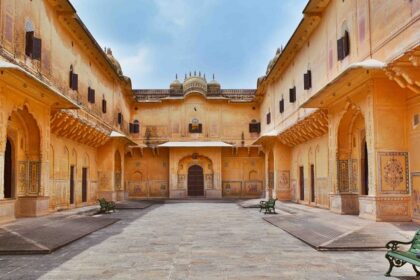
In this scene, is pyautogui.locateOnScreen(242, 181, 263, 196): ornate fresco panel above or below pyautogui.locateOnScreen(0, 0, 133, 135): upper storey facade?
below

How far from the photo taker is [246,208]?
21.7 metres

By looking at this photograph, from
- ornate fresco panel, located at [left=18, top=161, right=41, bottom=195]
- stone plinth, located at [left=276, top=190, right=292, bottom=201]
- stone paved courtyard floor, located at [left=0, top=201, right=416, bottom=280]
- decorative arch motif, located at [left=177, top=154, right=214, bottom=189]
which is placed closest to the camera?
stone paved courtyard floor, located at [left=0, top=201, right=416, bottom=280]

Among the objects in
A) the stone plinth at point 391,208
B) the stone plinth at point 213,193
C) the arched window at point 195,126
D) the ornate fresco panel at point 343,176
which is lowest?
the stone plinth at point 213,193

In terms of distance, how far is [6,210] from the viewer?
1220 centimetres

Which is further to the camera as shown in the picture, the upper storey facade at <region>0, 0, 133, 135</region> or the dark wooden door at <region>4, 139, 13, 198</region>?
the dark wooden door at <region>4, 139, 13, 198</region>

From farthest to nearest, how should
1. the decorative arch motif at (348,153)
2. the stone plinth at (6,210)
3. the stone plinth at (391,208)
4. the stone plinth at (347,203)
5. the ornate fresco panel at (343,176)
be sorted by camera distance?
the ornate fresco panel at (343,176)
the decorative arch motif at (348,153)
the stone plinth at (347,203)
the stone plinth at (6,210)
the stone plinth at (391,208)

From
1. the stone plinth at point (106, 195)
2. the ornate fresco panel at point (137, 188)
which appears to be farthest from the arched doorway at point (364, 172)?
the ornate fresco panel at point (137, 188)

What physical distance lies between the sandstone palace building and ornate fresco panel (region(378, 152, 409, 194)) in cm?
3

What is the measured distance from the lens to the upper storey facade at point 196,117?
32281mm

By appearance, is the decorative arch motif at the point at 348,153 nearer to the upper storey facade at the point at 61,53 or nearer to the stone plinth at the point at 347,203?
the stone plinth at the point at 347,203

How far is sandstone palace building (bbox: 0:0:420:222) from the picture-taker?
458 inches

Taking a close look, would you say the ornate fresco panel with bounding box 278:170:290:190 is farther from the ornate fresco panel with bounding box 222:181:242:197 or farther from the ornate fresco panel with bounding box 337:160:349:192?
the ornate fresco panel with bounding box 337:160:349:192

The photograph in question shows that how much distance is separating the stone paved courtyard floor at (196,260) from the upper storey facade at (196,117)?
21072 millimetres

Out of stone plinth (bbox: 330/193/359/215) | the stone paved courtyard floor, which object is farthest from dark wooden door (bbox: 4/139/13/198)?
stone plinth (bbox: 330/193/359/215)
